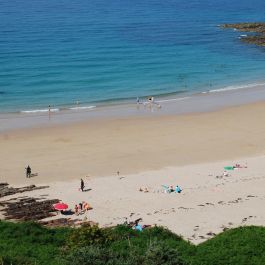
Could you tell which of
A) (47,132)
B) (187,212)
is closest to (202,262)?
(187,212)

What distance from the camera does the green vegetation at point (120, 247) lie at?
1549 centimetres

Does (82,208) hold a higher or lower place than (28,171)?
lower

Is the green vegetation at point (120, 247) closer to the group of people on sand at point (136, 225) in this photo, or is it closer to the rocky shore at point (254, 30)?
the group of people on sand at point (136, 225)

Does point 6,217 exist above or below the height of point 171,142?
below

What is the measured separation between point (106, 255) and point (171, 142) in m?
21.0

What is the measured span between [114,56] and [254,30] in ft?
95.8

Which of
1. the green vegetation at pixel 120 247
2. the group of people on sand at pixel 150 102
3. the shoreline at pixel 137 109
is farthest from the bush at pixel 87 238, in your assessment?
the group of people on sand at pixel 150 102

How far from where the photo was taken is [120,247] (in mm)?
18172

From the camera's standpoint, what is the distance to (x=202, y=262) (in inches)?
658

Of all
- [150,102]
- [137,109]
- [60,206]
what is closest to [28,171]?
[60,206]

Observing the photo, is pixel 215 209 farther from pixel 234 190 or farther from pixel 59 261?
pixel 59 261

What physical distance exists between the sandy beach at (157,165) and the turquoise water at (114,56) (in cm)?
895

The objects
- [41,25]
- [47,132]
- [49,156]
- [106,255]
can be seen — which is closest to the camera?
[106,255]

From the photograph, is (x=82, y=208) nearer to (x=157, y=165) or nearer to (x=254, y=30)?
(x=157, y=165)
